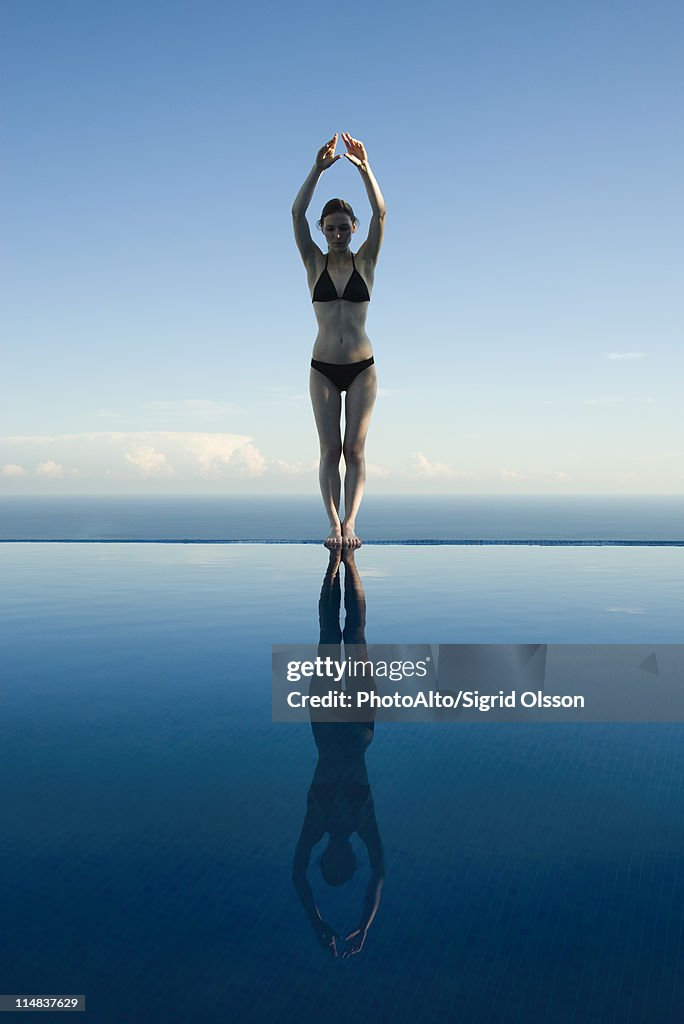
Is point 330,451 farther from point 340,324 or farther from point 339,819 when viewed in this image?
point 339,819

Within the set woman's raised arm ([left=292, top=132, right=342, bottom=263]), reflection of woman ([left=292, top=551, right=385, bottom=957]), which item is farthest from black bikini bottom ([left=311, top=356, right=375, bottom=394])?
reflection of woman ([left=292, top=551, right=385, bottom=957])

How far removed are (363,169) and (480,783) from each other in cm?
534

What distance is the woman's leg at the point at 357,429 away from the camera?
257 inches

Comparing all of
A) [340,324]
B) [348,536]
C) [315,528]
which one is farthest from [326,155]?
[315,528]

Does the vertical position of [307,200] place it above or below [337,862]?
above

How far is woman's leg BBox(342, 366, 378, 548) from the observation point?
6535 mm

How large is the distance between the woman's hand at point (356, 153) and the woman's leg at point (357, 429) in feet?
5.49

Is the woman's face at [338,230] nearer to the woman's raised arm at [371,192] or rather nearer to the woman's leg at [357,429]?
the woman's raised arm at [371,192]

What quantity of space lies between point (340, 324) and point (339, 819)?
5.14 meters

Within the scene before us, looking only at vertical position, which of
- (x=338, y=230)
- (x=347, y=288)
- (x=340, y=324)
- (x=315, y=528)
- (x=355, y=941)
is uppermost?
(x=338, y=230)

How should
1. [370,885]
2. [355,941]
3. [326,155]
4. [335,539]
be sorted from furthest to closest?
[335,539], [326,155], [370,885], [355,941]

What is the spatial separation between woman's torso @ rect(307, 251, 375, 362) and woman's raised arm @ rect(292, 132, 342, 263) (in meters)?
0.12

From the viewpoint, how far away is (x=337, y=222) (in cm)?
616

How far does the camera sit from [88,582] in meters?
6.07
